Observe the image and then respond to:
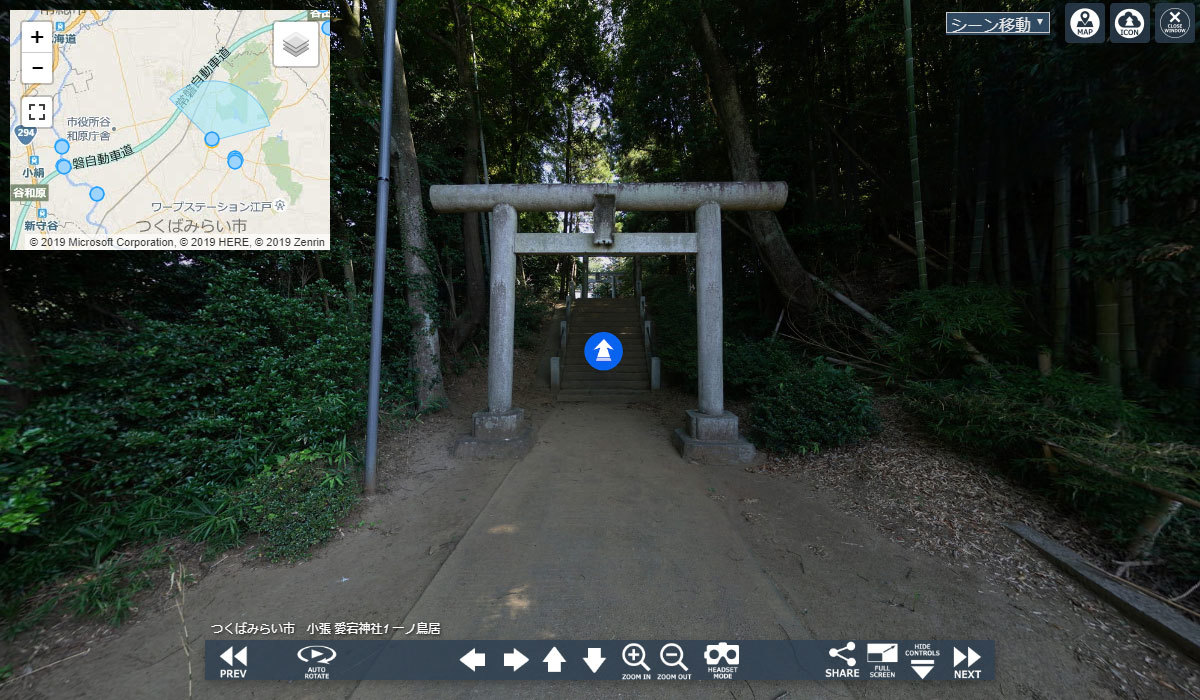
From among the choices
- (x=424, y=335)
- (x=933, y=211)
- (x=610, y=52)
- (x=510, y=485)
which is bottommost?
(x=510, y=485)

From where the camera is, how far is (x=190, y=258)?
12.4 feet

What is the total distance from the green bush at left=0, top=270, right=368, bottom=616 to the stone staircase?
4362mm

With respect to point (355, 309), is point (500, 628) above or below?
below

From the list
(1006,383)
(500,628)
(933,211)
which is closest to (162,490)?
(500,628)

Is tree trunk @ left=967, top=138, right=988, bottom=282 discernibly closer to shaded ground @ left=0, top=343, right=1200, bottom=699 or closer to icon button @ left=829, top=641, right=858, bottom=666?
shaded ground @ left=0, top=343, right=1200, bottom=699

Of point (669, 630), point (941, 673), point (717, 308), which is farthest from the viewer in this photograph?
point (717, 308)

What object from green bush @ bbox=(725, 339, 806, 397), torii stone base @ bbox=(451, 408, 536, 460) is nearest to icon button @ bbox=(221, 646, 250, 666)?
torii stone base @ bbox=(451, 408, 536, 460)

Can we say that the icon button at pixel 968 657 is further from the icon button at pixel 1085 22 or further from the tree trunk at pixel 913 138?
the icon button at pixel 1085 22

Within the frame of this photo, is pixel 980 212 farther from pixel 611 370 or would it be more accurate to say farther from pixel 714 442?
pixel 611 370

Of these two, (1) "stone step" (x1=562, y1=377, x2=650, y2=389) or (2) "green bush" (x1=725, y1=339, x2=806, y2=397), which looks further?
(1) "stone step" (x1=562, y1=377, x2=650, y2=389)

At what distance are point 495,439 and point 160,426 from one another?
9.07 ft

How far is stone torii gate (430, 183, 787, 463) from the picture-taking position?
15.2 feet

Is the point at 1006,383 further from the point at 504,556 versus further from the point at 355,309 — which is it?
the point at 355,309

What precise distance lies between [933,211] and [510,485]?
7953 millimetres
